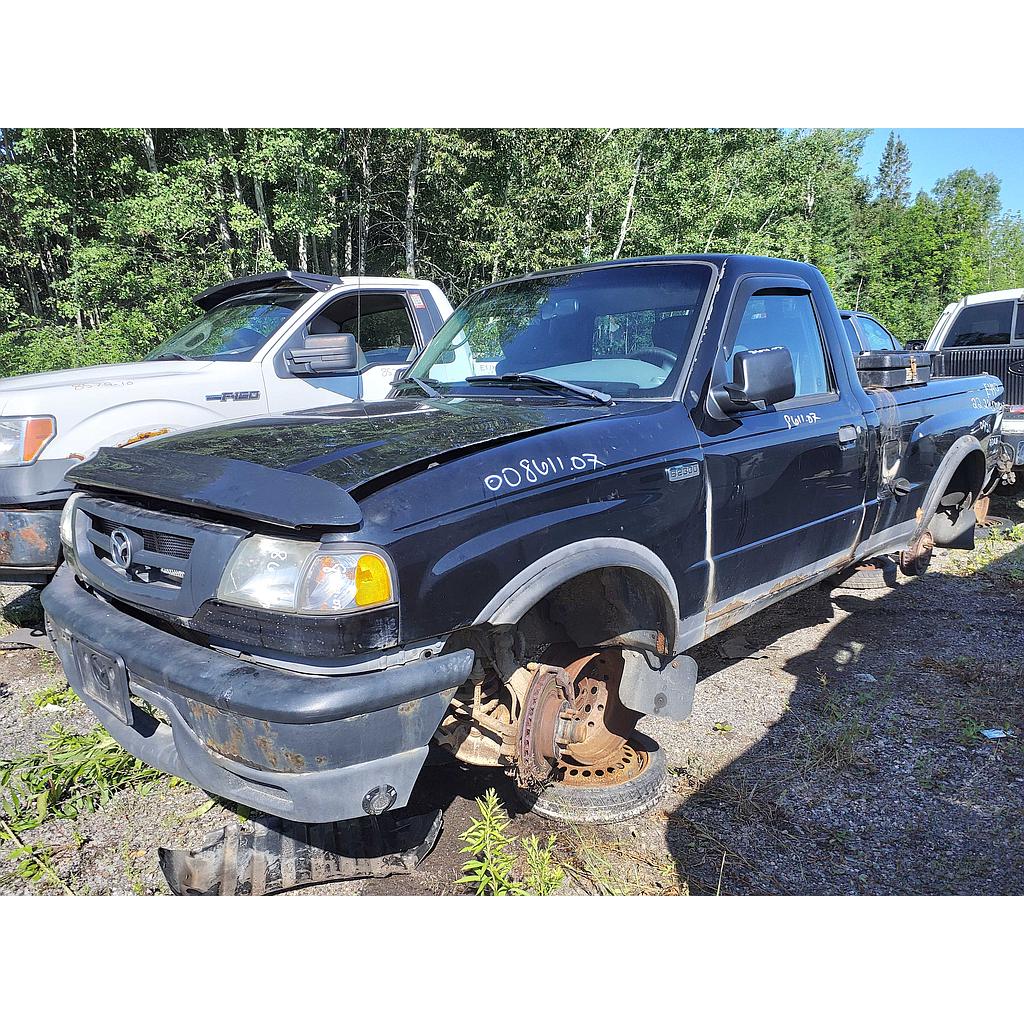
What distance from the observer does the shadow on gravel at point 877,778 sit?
253 cm

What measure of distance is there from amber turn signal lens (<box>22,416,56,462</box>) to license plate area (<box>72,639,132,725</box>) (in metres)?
1.95

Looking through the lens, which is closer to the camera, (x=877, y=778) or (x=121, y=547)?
(x=121, y=547)

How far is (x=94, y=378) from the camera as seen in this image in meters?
4.46

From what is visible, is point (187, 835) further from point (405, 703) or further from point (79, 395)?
point (79, 395)

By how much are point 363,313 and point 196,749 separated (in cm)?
456

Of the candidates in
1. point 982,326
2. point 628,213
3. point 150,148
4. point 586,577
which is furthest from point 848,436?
point 628,213

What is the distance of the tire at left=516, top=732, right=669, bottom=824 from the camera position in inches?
109

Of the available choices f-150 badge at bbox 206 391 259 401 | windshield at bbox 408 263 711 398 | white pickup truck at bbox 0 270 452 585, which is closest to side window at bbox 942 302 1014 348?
white pickup truck at bbox 0 270 452 585

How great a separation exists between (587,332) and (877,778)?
223 cm

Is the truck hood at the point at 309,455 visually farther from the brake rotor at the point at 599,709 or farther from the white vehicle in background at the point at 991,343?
the white vehicle in background at the point at 991,343

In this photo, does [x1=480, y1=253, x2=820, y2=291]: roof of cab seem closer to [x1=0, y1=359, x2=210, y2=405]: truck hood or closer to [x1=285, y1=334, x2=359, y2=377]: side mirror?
[x1=285, y1=334, x2=359, y2=377]: side mirror

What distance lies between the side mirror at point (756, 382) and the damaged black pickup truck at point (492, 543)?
0.01 metres

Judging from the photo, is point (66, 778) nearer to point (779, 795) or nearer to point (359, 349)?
point (779, 795)

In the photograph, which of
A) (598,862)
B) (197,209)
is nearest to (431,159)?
(197,209)
